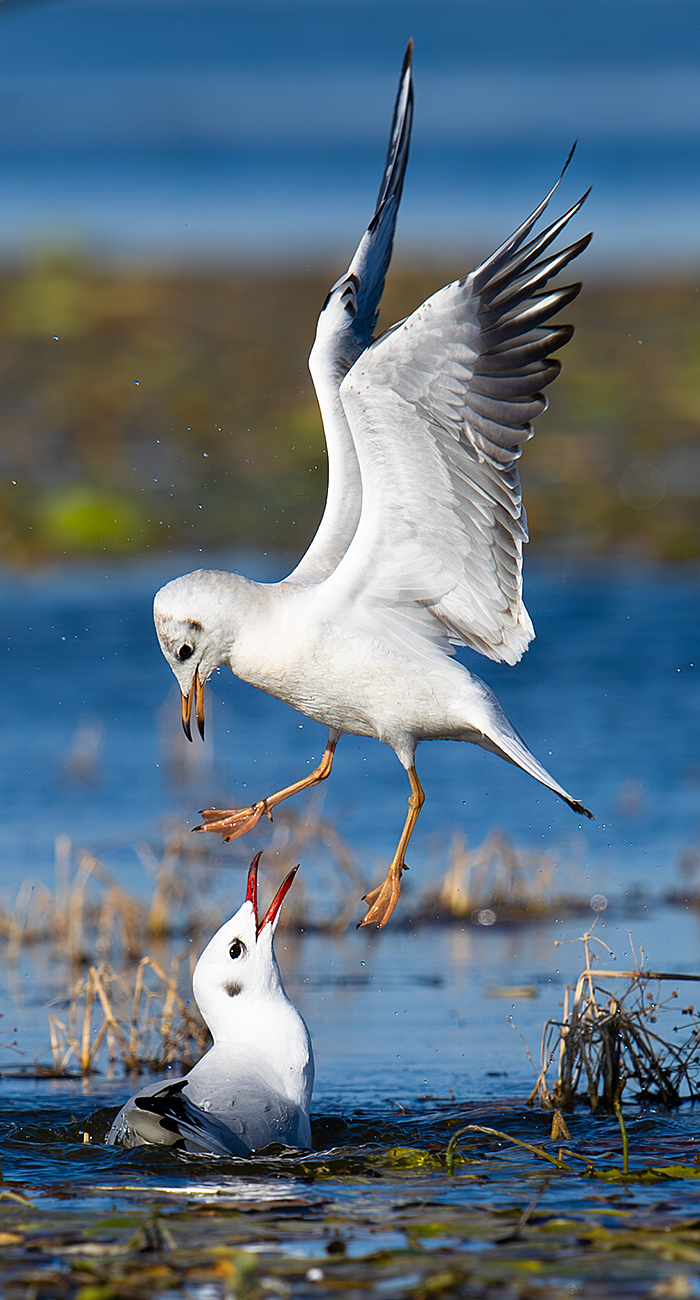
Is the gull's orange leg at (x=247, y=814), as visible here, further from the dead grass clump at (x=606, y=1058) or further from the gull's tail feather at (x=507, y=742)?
the dead grass clump at (x=606, y=1058)

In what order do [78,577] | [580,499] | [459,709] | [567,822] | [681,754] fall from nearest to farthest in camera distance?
1. [459,709]
2. [567,822]
3. [681,754]
4. [78,577]
5. [580,499]

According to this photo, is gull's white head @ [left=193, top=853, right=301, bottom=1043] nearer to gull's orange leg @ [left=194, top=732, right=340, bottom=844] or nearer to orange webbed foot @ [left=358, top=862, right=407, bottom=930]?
orange webbed foot @ [left=358, top=862, right=407, bottom=930]

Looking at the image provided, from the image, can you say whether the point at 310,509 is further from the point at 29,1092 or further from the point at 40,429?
the point at 29,1092

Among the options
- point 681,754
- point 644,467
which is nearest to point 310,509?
point 644,467

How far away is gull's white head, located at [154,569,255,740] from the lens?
6879 mm

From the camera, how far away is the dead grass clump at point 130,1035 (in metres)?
7.46

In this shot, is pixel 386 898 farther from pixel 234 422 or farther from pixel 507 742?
pixel 234 422

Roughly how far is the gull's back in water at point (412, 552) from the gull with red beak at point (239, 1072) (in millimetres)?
494

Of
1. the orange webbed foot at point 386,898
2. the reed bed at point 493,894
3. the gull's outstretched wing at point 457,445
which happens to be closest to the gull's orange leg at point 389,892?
the orange webbed foot at point 386,898

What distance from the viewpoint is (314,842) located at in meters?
9.82

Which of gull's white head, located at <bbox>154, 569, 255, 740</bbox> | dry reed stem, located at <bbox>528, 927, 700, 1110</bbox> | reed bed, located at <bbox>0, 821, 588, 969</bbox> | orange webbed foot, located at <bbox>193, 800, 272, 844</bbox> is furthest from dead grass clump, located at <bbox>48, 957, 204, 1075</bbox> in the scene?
dry reed stem, located at <bbox>528, 927, 700, 1110</bbox>

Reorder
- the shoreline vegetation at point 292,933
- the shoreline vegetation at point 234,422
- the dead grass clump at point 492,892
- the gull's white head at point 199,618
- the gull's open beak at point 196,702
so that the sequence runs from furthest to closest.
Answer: the shoreline vegetation at point 234,422, the dead grass clump at point 492,892, the gull's open beak at point 196,702, the shoreline vegetation at point 292,933, the gull's white head at point 199,618

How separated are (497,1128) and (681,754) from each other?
5111 millimetres

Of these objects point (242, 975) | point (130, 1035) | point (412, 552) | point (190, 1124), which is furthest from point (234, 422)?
point (190, 1124)
